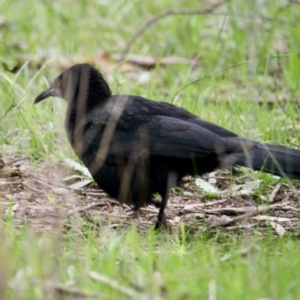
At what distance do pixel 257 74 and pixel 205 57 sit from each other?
82 centimetres

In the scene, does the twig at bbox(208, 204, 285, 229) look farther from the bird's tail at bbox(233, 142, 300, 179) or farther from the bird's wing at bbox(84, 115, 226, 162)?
the bird's wing at bbox(84, 115, 226, 162)

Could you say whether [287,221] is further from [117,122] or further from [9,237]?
[9,237]

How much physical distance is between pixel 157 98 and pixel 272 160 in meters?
2.45

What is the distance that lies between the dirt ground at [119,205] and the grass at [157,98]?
5.1 inches

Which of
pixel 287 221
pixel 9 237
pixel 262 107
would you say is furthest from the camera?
pixel 262 107

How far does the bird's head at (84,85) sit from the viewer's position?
5.61 metres

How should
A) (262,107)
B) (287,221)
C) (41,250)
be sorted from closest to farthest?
(41,250), (287,221), (262,107)

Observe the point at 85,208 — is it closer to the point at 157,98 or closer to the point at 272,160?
the point at 272,160

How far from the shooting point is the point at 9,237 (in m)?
4.36

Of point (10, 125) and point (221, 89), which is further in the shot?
point (221, 89)

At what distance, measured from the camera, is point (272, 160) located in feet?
15.9

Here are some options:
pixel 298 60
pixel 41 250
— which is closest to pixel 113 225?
pixel 41 250

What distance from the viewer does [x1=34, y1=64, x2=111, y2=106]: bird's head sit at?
18.4 feet

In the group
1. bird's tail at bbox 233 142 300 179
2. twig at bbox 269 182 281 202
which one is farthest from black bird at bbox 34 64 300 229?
twig at bbox 269 182 281 202
